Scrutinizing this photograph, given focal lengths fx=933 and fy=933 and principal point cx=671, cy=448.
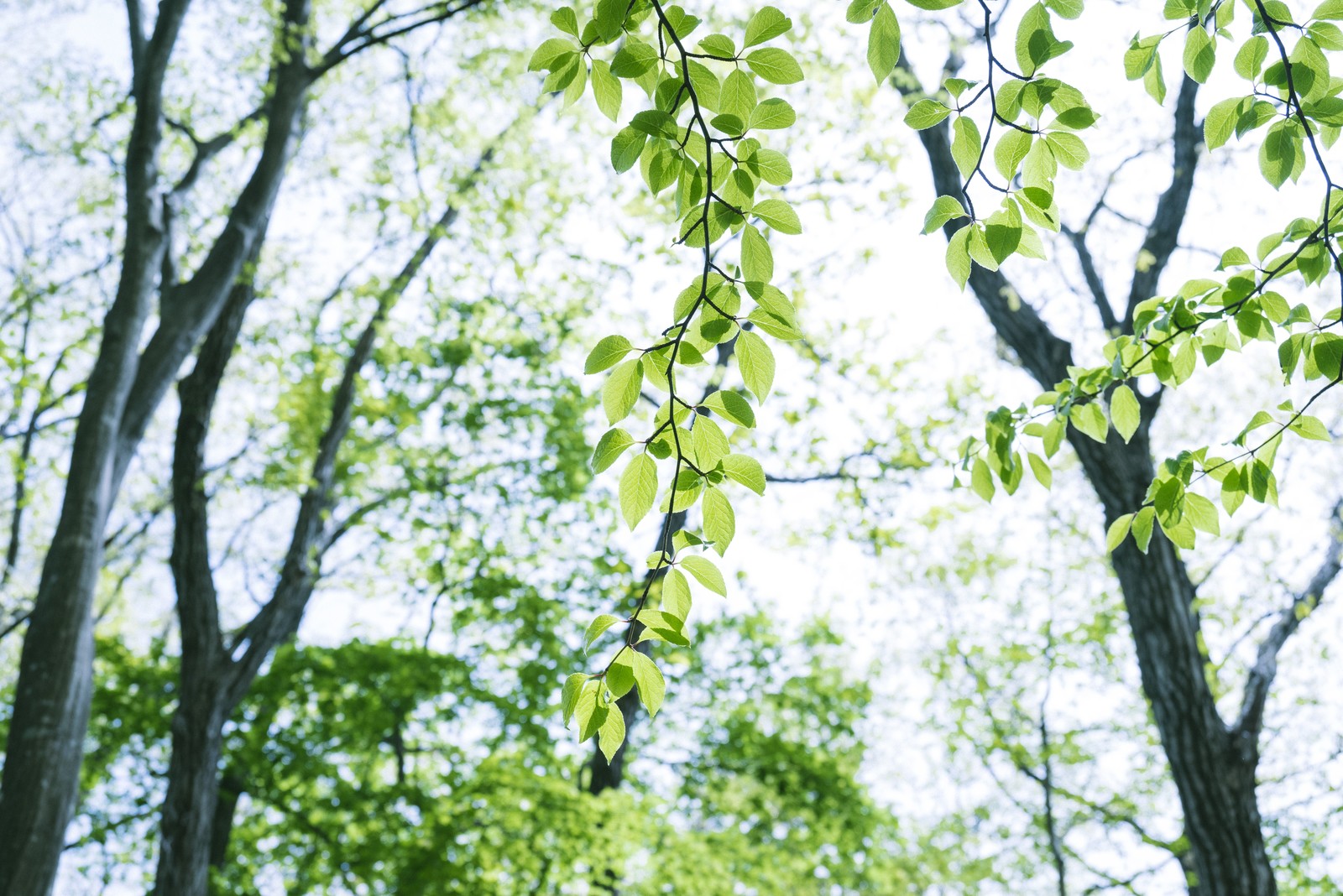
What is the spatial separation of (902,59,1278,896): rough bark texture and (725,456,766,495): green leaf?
120 inches

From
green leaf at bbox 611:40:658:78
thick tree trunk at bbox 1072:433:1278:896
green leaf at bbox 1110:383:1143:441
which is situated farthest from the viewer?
thick tree trunk at bbox 1072:433:1278:896

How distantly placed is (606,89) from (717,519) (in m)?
0.67

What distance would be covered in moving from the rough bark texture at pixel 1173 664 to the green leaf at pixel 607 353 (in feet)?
10.2

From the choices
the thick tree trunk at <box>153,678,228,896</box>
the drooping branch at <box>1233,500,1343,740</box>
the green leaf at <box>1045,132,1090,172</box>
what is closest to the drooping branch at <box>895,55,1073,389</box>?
the drooping branch at <box>1233,500,1343,740</box>

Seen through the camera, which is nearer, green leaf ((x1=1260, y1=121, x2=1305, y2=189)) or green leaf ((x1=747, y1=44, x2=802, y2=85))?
green leaf ((x1=747, y1=44, x2=802, y2=85))

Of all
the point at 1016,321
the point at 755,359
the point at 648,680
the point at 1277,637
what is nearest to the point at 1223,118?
the point at 755,359

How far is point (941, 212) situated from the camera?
4.33 ft

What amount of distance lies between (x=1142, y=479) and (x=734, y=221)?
394cm

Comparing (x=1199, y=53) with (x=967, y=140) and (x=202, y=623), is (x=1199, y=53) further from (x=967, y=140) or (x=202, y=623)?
(x=202, y=623)

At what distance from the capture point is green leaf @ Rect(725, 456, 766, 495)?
1340 mm

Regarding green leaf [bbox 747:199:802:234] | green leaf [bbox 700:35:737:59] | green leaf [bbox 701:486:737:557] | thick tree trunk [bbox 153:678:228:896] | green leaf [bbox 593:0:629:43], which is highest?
thick tree trunk [bbox 153:678:228:896]

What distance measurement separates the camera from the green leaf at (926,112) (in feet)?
4.33

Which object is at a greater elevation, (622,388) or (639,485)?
(622,388)

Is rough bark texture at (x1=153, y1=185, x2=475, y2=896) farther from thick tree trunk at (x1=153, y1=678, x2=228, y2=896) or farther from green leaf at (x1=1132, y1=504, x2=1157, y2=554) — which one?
green leaf at (x1=1132, y1=504, x2=1157, y2=554)
